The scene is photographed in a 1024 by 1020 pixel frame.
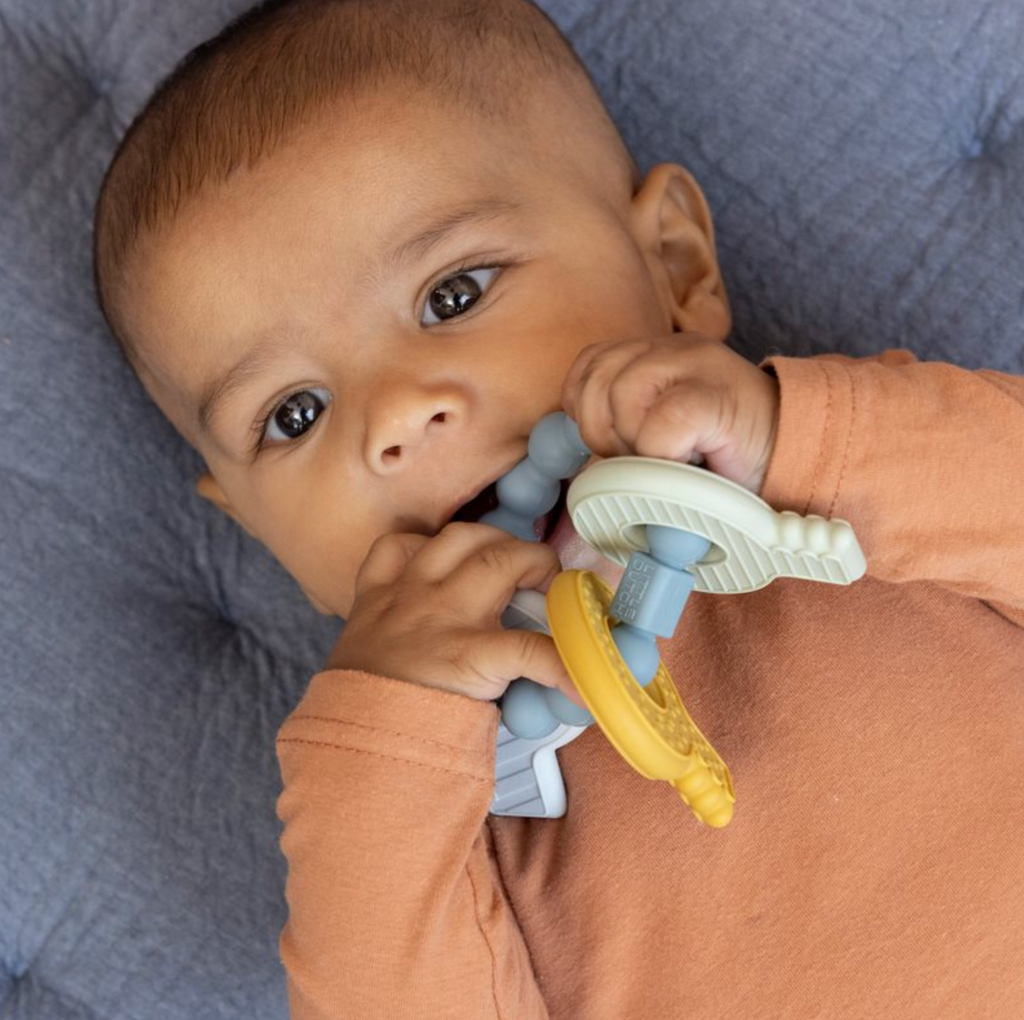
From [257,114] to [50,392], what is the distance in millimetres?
533

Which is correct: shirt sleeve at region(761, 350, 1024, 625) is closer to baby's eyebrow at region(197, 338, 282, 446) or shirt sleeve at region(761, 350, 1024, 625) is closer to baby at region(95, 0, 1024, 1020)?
baby at region(95, 0, 1024, 1020)

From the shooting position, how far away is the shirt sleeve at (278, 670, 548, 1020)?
104cm

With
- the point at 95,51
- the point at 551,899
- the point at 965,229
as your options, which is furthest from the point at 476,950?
the point at 95,51

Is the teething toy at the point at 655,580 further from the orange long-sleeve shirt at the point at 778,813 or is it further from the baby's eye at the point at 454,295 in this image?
the baby's eye at the point at 454,295

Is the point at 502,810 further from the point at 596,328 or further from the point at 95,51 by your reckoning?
the point at 95,51

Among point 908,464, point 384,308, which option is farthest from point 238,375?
point 908,464

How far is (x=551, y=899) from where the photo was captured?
1.20 m

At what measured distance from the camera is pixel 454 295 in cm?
119

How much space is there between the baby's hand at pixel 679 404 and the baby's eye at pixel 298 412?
1.02ft

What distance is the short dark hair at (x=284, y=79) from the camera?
122cm

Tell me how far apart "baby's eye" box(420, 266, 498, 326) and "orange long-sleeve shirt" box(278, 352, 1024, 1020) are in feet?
1.03

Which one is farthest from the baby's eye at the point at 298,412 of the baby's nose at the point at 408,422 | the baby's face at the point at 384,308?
the baby's nose at the point at 408,422

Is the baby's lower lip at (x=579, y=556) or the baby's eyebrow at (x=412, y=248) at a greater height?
the baby's eyebrow at (x=412, y=248)

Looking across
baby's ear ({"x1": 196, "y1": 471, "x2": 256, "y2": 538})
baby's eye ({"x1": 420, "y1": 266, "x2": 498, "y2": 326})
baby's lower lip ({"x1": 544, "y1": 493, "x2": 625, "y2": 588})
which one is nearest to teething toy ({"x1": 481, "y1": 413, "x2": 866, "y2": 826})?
baby's lower lip ({"x1": 544, "y1": 493, "x2": 625, "y2": 588})
